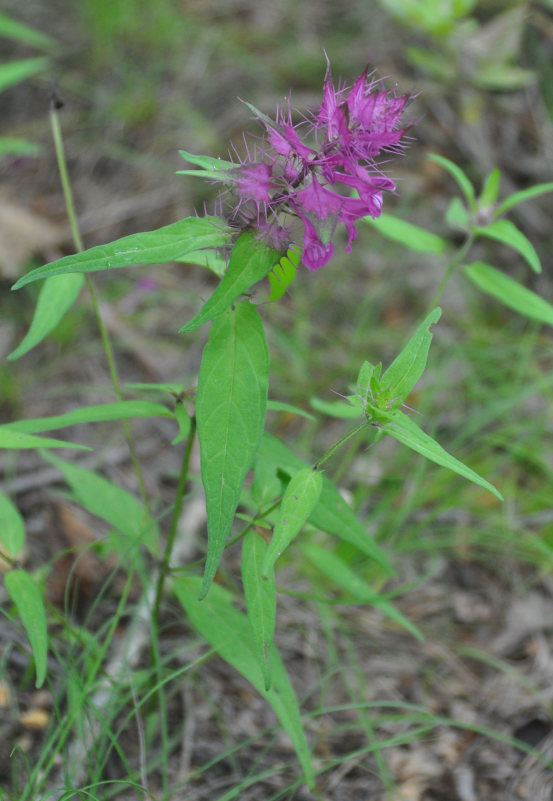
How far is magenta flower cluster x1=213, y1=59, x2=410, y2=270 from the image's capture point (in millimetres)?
1214

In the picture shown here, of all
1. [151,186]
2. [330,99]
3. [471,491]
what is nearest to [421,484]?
[471,491]

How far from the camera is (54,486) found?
254cm

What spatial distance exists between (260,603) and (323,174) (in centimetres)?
75

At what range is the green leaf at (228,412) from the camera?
4.03 ft

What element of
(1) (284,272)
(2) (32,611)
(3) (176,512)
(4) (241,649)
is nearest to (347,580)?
(4) (241,649)

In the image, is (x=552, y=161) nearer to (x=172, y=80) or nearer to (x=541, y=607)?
(x=172, y=80)

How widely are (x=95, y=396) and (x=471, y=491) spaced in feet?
4.83

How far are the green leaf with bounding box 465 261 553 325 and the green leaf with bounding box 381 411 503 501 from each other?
67 cm

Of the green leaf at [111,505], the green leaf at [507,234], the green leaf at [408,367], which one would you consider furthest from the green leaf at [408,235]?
the green leaf at [111,505]

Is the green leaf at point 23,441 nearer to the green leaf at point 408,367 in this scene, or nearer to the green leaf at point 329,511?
the green leaf at point 329,511

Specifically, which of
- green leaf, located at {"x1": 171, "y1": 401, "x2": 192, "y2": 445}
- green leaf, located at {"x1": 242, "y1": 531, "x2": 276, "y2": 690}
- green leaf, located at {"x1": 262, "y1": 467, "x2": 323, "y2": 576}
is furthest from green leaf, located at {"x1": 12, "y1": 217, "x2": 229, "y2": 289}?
green leaf, located at {"x1": 242, "y1": 531, "x2": 276, "y2": 690}

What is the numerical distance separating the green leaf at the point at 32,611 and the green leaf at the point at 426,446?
30.5 inches

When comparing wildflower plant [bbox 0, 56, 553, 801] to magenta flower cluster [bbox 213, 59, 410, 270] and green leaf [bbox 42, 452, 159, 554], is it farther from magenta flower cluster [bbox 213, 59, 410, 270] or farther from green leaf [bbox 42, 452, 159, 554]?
green leaf [bbox 42, 452, 159, 554]

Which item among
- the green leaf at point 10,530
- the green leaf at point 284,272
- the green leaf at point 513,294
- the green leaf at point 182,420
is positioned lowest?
the green leaf at point 10,530
